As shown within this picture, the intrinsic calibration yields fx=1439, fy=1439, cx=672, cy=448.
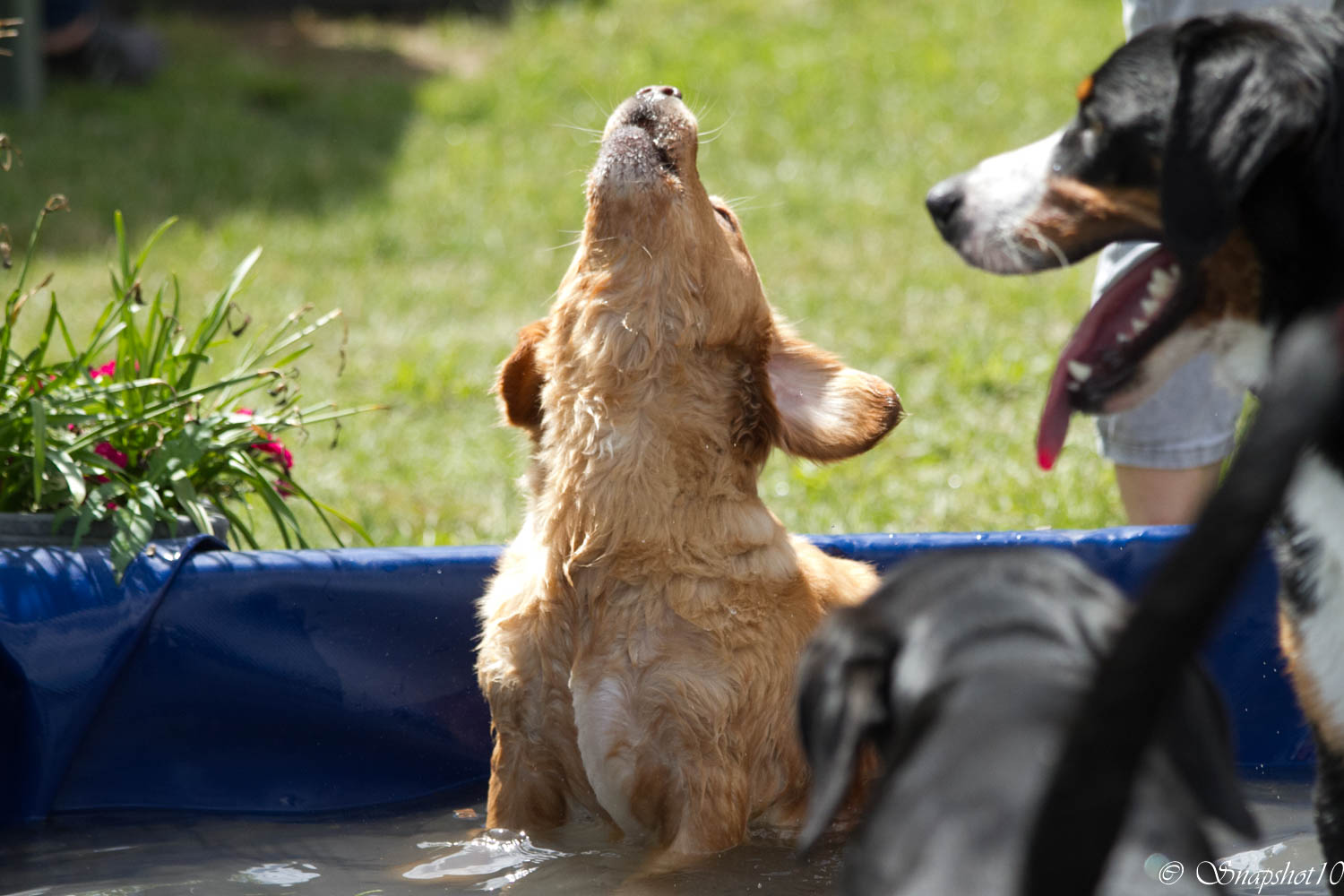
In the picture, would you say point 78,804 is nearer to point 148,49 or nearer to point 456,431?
point 456,431

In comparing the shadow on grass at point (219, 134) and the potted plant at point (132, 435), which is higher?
the shadow on grass at point (219, 134)

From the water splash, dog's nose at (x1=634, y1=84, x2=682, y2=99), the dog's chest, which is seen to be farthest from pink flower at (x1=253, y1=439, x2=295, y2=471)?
the dog's chest

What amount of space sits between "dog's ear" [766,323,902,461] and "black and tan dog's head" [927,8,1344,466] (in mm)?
525

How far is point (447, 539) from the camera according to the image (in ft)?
15.9

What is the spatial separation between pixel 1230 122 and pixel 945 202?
65cm

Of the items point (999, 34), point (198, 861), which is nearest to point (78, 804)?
point (198, 861)

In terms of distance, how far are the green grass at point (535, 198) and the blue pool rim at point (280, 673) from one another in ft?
3.95

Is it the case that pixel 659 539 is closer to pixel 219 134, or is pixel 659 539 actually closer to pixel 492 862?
pixel 492 862

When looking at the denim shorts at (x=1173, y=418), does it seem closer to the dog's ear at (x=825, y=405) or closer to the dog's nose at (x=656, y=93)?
the dog's ear at (x=825, y=405)

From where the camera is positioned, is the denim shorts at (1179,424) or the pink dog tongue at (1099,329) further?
the denim shorts at (1179,424)

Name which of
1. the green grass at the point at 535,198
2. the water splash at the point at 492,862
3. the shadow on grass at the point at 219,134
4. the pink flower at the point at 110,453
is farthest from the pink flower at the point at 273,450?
the shadow on grass at the point at 219,134

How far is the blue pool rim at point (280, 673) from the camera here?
3451mm

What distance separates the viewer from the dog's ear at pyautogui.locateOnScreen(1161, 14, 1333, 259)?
2244 millimetres

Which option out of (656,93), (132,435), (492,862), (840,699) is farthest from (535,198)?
(840,699)
